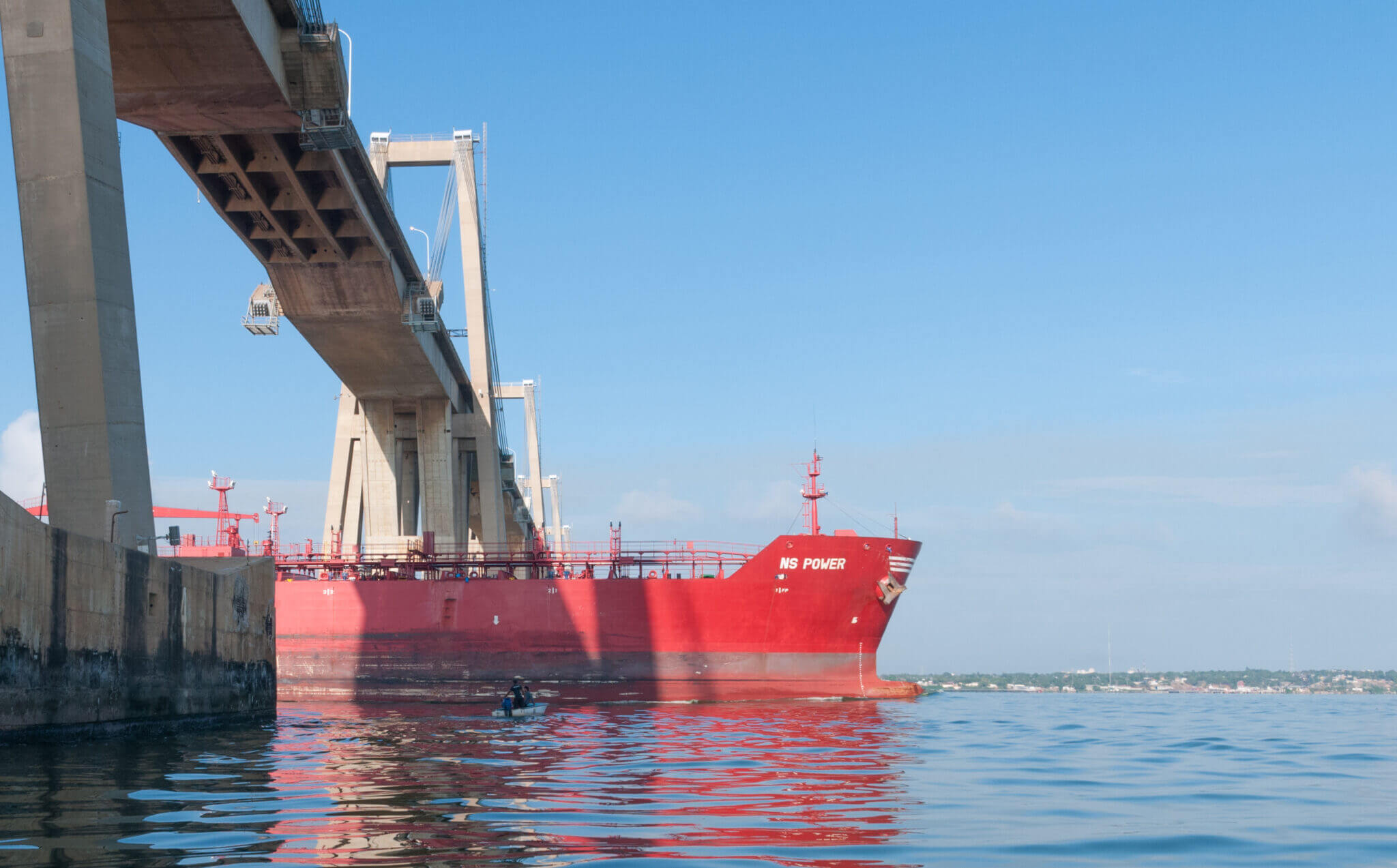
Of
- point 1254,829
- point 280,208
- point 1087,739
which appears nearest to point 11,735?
point 1254,829

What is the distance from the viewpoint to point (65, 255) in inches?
559

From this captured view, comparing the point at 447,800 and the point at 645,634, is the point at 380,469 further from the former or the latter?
the point at 447,800

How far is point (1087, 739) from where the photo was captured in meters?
19.1

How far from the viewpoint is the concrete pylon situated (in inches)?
556

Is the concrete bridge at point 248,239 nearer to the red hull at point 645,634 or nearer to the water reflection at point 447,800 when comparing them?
the water reflection at point 447,800

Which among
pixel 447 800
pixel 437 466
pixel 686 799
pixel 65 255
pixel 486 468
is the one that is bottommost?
pixel 686 799

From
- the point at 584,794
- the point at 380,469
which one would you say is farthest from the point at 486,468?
the point at 584,794

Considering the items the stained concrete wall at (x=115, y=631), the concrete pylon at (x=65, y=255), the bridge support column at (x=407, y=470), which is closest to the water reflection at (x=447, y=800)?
the stained concrete wall at (x=115, y=631)

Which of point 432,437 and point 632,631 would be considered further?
point 432,437

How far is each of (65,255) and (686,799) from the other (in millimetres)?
10398

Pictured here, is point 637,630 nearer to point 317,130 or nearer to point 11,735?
point 317,130

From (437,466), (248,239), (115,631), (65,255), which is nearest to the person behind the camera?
(115,631)

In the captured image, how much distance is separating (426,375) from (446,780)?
26102 millimetres

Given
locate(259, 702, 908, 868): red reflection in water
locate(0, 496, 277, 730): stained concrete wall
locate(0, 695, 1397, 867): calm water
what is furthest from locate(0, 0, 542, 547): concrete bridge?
locate(259, 702, 908, 868): red reflection in water
